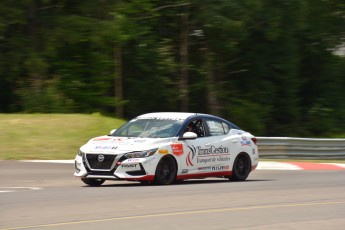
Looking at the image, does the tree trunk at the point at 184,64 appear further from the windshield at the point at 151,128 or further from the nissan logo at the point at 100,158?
the nissan logo at the point at 100,158

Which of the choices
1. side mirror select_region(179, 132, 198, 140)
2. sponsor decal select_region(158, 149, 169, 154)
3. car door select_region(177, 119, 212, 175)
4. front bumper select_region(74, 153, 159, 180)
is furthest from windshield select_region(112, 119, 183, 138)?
front bumper select_region(74, 153, 159, 180)

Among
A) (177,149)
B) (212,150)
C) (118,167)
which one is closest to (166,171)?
(177,149)

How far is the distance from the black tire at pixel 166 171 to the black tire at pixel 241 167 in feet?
7.01

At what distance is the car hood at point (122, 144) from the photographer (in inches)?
597

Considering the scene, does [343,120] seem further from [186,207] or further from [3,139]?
[186,207]

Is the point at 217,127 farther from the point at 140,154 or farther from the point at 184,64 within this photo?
the point at 184,64

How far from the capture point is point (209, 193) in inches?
568

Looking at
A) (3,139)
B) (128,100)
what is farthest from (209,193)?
(128,100)

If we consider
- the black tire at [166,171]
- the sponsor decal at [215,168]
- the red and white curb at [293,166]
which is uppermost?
the black tire at [166,171]

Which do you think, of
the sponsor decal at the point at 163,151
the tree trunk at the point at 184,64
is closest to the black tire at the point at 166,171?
the sponsor decal at the point at 163,151

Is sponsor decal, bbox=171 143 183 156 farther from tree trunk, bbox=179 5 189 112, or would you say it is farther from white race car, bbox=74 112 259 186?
tree trunk, bbox=179 5 189 112

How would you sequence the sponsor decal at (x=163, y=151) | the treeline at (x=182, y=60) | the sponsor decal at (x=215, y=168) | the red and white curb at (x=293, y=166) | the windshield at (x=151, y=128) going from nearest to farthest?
the sponsor decal at (x=163, y=151) < the windshield at (x=151, y=128) < the sponsor decal at (x=215, y=168) < the red and white curb at (x=293, y=166) < the treeline at (x=182, y=60)

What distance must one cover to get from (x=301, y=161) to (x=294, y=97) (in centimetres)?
1168

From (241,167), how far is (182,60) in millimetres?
17251
